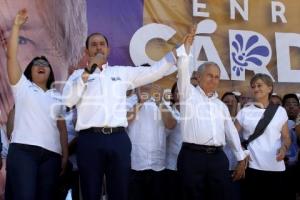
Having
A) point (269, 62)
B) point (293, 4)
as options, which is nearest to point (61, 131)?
point (269, 62)

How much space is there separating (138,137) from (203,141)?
23.1 inches

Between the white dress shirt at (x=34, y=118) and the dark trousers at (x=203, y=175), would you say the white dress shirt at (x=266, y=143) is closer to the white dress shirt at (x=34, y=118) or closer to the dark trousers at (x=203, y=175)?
the dark trousers at (x=203, y=175)

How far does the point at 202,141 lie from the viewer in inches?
153

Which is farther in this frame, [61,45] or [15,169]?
[61,45]

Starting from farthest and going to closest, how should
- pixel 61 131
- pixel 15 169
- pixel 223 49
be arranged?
pixel 223 49 → pixel 61 131 → pixel 15 169

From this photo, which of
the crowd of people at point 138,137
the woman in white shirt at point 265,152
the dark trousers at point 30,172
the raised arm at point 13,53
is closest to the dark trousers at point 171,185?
the crowd of people at point 138,137

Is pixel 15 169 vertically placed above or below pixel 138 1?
below

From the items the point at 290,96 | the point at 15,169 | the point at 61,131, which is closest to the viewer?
the point at 15,169

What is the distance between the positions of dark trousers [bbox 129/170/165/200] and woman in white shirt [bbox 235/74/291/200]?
748 mm

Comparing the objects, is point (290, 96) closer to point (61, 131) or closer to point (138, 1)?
point (138, 1)

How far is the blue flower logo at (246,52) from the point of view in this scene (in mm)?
5613

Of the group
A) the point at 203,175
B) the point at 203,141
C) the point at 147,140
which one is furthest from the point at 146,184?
the point at 203,141

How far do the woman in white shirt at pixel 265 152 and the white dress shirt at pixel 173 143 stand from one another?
1.90 feet

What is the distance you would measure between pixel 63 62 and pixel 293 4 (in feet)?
9.14
